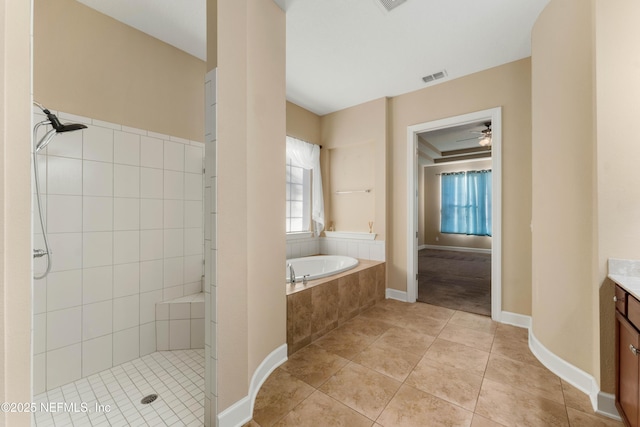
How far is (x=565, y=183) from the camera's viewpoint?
1.68 m

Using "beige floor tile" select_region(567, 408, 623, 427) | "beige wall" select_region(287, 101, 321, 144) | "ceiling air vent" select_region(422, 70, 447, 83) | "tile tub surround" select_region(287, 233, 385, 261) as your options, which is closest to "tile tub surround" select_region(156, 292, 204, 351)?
"tile tub surround" select_region(287, 233, 385, 261)

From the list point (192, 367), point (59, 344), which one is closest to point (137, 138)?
point (59, 344)

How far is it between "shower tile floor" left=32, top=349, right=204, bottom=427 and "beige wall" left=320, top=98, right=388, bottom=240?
248 centimetres

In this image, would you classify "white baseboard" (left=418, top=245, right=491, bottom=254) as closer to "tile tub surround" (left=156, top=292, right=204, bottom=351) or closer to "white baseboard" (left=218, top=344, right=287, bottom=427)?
"white baseboard" (left=218, top=344, right=287, bottom=427)

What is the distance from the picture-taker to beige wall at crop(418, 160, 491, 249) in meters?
7.03

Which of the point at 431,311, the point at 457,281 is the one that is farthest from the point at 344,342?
the point at 457,281

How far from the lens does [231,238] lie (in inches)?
53.8

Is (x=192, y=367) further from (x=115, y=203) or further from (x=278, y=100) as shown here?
(x=278, y=100)

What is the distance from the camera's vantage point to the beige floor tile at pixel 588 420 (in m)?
1.33

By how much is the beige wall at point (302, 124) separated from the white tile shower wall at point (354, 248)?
5.09ft

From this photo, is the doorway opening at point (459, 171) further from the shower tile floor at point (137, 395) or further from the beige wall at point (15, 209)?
the beige wall at point (15, 209)

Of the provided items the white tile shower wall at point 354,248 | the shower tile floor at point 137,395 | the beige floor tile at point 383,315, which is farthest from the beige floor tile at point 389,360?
the white tile shower wall at point 354,248

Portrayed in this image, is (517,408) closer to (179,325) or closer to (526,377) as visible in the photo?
(526,377)

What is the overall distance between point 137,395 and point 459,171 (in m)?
7.76
